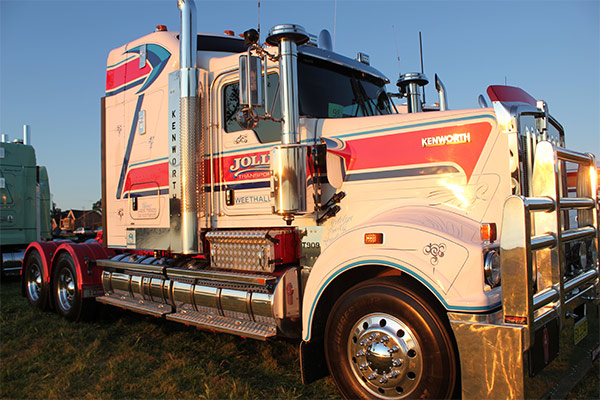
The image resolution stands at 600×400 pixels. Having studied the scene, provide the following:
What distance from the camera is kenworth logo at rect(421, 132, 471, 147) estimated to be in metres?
3.62

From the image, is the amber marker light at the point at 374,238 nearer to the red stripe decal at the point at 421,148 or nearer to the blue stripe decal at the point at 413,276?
the blue stripe decal at the point at 413,276

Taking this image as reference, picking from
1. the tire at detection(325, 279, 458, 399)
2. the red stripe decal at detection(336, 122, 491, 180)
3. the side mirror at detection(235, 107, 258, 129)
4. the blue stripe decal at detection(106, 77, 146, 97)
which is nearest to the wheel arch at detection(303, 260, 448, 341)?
the tire at detection(325, 279, 458, 399)

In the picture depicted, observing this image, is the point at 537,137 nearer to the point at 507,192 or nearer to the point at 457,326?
the point at 507,192

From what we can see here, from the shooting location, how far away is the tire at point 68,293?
22.9ft

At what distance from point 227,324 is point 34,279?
5469mm

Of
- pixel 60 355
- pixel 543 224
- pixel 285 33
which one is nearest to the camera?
pixel 543 224

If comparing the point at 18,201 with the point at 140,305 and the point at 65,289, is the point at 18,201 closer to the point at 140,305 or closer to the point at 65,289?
the point at 65,289

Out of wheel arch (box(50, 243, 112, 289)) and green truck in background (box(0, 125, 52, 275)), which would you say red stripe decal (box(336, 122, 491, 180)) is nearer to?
wheel arch (box(50, 243, 112, 289))

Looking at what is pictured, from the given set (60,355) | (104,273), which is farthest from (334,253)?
(104,273)

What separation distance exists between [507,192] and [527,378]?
1.32m

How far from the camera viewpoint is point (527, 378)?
2719 mm

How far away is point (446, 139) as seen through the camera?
369 cm

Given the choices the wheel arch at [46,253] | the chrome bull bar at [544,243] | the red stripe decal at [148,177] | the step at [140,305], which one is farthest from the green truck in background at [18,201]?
the chrome bull bar at [544,243]

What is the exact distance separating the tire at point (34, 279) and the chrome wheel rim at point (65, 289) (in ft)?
1.83
